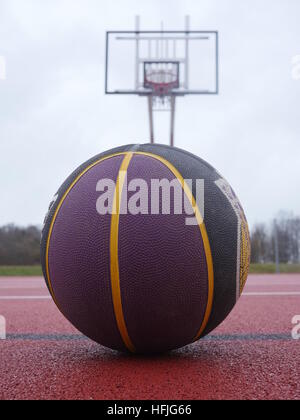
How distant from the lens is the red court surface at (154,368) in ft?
7.72

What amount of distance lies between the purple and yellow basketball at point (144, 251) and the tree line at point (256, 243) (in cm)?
2308

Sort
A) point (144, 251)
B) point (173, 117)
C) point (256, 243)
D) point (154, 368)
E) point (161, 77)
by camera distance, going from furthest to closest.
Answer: point (256, 243) → point (173, 117) → point (161, 77) → point (154, 368) → point (144, 251)

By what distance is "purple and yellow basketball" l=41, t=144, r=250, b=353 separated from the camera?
2.65 m

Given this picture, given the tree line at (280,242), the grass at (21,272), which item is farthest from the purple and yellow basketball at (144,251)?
the tree line at (280,242)

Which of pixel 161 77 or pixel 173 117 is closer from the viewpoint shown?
pixel 161 77

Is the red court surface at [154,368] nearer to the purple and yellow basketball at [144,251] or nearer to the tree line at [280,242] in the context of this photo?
the purple and yellow basketball at [144,251]

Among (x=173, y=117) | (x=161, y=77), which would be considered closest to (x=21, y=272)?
(x=173, y=117)

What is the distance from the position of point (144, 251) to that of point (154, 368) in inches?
26.6

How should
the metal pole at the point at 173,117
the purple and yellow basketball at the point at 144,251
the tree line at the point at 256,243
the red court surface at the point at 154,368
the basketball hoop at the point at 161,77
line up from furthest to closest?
the tree line at the point at 256,243 < the metal pole at the point at 173,117 < the basketball hoop at the point at 161,77 < the purple and yellow basketball at the point at 144,251 < the red court surface at the point at 154,368

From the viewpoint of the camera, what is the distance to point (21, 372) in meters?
2.77

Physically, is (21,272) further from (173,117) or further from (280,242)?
(280,242)

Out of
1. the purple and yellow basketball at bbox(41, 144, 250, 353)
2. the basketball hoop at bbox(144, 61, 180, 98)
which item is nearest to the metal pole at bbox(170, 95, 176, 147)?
the basketball hoop at bbox(144, 61, 180, 98)

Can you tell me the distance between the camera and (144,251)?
264 cm
